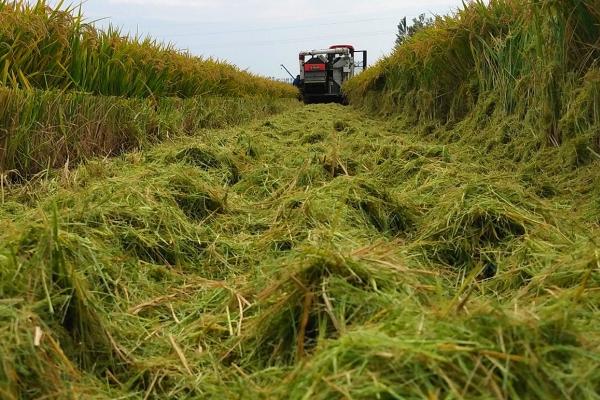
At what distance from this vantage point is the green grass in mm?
1027

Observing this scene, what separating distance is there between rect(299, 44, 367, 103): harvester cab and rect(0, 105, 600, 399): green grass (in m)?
19.2

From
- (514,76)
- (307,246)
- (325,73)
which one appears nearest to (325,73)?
(325,73)

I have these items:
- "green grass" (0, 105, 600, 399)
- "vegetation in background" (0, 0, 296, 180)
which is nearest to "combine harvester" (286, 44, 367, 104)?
"vegetation in background" (0, 0, 296, 180)

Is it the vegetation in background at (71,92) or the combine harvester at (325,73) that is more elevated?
the combine harvester at (325,73)

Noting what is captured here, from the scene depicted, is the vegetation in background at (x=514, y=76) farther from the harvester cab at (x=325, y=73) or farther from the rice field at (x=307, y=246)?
the harvester cab at (x=325, y=73)

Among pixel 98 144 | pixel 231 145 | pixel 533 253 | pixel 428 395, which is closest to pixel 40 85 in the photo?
pixel 98 144

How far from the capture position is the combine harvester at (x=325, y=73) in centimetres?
2180

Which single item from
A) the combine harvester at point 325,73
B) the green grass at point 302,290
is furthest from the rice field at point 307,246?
the combine harvester at point 325,73

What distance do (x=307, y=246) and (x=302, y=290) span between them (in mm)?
258

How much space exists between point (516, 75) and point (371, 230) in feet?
9.63

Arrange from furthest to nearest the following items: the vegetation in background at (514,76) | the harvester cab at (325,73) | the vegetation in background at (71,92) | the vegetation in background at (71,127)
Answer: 1. the harvester cab at (325,73)
2. the vegetation in background at (71,92)
3. the vegetation in background at (71,127)
4. the vegetation in background at (514,76)

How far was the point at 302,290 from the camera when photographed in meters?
1.40

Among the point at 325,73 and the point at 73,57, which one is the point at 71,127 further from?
the point at 325,73

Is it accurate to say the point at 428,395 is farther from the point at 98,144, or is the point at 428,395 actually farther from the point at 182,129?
the point at 182,129
